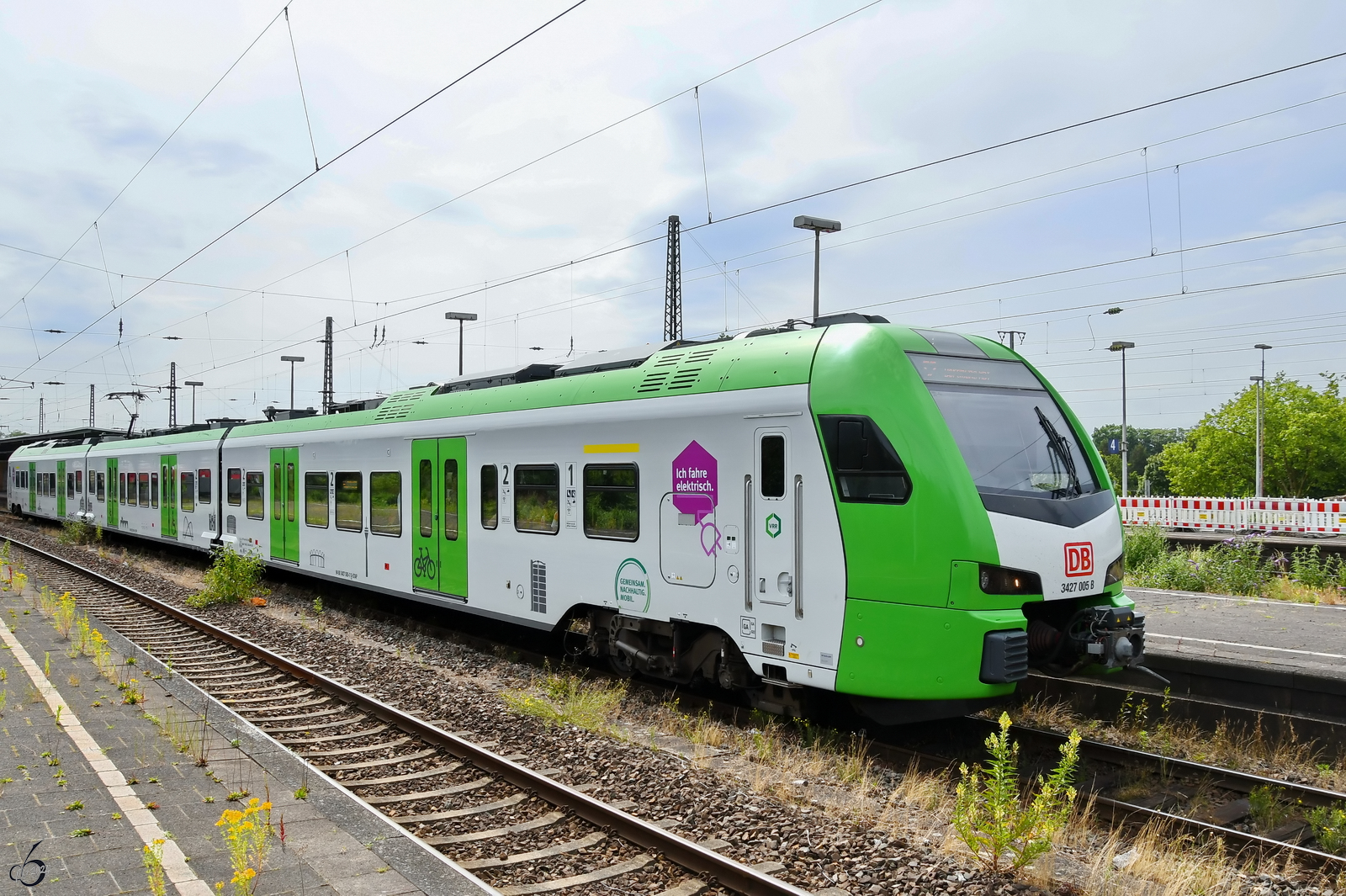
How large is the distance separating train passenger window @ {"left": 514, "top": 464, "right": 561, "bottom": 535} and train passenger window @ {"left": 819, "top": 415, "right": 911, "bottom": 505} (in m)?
3.83

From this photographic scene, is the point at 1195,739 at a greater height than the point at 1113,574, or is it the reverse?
the point at 1113,574

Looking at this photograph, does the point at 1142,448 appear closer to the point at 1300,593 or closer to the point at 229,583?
the point at 1300,593

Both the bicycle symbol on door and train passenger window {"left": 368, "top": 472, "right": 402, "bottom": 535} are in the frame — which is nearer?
the bicycle symbol on door

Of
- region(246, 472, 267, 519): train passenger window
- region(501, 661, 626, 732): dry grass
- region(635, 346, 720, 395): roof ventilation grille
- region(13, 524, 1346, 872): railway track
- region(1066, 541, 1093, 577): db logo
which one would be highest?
region(635, 346, 720, 395): roof ventilation grille

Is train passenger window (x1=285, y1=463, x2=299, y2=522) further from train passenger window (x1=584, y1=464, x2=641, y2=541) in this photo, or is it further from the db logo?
the db logo

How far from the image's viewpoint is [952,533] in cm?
653

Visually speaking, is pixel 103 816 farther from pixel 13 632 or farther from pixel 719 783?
pixel 13 632

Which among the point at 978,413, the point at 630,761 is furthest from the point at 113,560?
the point at 978,413

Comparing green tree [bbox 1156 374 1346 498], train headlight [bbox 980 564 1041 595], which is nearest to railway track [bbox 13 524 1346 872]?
train headlight [bbox 980 564 1041 595]

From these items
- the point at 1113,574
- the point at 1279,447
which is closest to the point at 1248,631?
the point at 1113,574

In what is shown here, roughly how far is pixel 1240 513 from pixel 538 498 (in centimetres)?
2557

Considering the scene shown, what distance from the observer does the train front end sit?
21.5 ft

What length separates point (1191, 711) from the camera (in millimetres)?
8539

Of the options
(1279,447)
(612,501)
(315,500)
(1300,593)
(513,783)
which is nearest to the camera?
(513,783)
